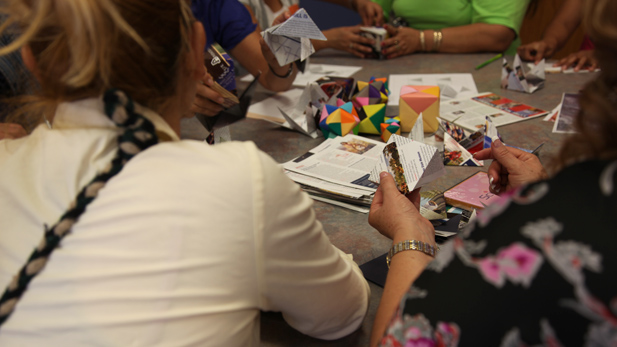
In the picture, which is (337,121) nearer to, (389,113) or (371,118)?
(371,118)

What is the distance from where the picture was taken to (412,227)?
36.2 inches

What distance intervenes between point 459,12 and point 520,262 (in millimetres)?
2348

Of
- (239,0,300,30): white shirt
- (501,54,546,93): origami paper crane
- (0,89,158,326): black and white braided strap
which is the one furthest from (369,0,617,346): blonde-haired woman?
(239,0,300,30): white shirt

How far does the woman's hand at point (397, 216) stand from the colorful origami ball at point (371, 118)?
51 centimetres

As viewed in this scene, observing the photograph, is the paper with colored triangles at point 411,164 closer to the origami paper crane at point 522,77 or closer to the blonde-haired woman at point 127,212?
the blonde-haired woman at point 127,212

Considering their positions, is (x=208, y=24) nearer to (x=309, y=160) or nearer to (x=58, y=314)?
(x=309, y=160)

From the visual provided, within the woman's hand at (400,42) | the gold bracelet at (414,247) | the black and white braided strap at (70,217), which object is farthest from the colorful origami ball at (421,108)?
the black and white braided strap at (70,217)

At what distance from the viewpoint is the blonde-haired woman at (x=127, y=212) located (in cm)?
57

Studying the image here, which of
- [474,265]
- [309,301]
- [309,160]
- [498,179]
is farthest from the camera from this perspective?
[309,160]

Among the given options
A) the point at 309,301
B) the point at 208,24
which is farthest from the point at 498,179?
the point at 208,24

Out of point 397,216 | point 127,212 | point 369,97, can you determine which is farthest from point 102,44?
point 369,97

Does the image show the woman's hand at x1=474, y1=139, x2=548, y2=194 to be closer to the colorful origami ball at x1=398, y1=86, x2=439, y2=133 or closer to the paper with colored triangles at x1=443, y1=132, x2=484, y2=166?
the paper with colored triangles at x1=443, y1=132, x2=484, y2=166

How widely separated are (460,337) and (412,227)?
379mm

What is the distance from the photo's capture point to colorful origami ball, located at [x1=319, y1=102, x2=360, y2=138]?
1.52 metres
